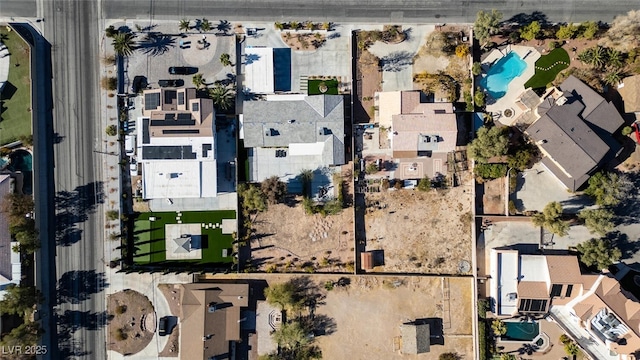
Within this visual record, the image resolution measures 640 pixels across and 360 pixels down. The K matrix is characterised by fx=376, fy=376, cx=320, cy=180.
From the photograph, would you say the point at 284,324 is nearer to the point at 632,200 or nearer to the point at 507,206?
the point at 507,206

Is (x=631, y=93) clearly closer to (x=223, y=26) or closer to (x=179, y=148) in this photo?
(x=223, y=26)

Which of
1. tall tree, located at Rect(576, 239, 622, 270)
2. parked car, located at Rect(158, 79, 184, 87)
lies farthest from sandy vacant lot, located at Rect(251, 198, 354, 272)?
tall tree, located at Rect(576, 239, 622, 270)

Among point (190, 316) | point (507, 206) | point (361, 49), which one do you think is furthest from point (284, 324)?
point (361, 49)

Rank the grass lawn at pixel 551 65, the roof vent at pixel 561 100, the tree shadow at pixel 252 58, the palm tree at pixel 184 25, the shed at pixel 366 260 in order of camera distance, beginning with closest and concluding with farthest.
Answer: the roof vent at pixel 561 100 → the palm tree at pixel 184 25 → the tree shadow at pixel 252 58 → the shed at pixel 366 260 → the grass lawn at pixel 551 65

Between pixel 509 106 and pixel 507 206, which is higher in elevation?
pixel 509 106

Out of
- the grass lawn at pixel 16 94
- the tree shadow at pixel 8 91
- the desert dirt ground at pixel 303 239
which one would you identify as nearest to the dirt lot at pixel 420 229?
the desert dirt ground at pixel 303 239

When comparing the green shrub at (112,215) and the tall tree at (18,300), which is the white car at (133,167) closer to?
the green shrub at (112,215)

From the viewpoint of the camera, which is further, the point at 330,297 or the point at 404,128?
the point at 330,297
